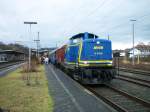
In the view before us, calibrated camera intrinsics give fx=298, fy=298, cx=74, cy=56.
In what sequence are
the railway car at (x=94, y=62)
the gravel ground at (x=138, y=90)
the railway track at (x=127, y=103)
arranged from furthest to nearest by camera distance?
1. the railway car at (x=94, y=62)
2. the gravel ground at (x=138, y=90)
3. the railway track at (x=127, y=103)

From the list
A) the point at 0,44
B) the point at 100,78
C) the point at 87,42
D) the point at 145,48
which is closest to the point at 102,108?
the point at 100,78

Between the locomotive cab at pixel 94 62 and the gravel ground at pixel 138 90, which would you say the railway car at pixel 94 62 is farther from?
the gravel ground at pixel 138 90

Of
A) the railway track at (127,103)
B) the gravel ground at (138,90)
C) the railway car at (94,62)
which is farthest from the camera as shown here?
the railway car at (94,62)

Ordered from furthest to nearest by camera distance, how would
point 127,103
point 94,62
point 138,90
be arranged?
point 94,62 → point 138,90 → point 127,103

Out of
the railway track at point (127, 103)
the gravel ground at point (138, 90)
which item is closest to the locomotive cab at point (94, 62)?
the gravel ground at point (138, 90)

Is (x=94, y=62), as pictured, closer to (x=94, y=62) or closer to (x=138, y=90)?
(x=94, y=62)

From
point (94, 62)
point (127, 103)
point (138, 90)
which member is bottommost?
point (127, 103)

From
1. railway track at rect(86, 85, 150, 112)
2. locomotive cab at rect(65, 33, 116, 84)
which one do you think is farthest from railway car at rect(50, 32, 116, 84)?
railway track at rect(86, 85, 150, 112)

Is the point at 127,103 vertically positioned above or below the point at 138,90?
below

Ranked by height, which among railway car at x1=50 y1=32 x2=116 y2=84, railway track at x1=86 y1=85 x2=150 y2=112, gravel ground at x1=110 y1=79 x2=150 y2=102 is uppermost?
railway car at x1=50 y1=32 x2=116 y2=84

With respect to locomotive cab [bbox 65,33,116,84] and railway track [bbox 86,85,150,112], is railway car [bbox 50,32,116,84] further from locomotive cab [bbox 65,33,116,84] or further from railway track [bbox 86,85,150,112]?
railway track [bbox 86,85,150,112]

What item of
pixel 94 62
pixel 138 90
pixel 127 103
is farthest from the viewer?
pixel 94 62

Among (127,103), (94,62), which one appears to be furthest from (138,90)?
(127,103)

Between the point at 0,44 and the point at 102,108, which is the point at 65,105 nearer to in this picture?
the point at 102,108
